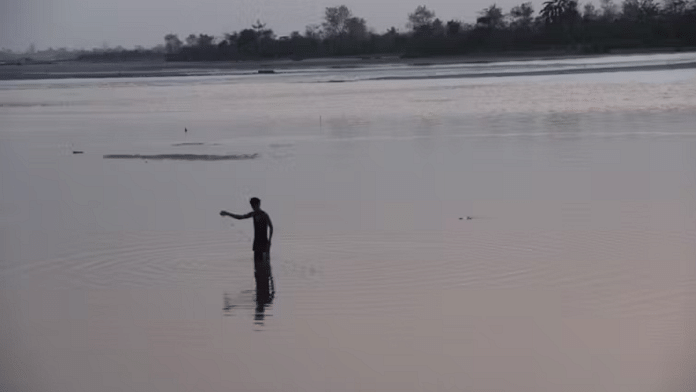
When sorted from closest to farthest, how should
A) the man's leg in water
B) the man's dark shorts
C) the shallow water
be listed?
1. the shallow water
2. the man's leg in water
3. the man's dark shorts

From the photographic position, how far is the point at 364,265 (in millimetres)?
12633

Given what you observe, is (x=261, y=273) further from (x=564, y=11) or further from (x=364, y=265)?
(x=564, y=11)

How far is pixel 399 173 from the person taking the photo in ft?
67.2

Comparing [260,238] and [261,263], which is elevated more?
[260,238]

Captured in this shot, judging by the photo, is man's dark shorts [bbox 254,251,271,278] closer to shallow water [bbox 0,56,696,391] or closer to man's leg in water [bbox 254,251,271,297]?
man's leg in water [bbox 254,251,271,297]

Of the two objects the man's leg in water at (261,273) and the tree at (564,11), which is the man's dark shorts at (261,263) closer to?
the man's leg in water at (261,273)

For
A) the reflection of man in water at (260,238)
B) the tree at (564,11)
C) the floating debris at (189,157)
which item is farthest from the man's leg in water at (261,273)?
the tree at (564,11)

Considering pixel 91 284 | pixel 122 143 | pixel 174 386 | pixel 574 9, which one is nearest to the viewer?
pixel 174 386

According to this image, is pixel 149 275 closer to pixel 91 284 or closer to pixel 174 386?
pixel 91 284

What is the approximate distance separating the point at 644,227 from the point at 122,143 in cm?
1711

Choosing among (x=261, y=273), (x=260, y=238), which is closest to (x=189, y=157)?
(x=260, y=238)

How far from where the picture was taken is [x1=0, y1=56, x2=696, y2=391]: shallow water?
30.4ft

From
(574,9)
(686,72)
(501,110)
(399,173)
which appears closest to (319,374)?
(399,173)

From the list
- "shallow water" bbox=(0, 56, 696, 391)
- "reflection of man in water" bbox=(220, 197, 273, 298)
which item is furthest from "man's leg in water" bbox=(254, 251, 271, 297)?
"shallow water" bbox=(0, 56, 696, 391)
